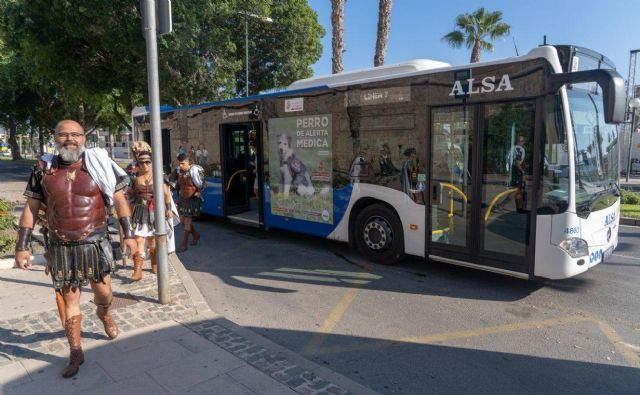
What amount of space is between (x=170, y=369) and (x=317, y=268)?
3.62m

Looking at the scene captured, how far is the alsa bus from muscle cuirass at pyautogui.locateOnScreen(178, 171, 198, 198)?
4.97 feet

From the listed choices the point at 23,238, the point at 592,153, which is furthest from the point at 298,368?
the point at 592,153

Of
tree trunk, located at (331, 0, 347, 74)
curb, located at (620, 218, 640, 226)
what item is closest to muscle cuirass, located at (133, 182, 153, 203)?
tree trunk, located at (331, 0, 347, 74)

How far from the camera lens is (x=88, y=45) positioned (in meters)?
18.7

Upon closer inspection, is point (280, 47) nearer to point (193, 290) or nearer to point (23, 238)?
point (193, 290)

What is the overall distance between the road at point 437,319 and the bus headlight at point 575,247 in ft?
2.06

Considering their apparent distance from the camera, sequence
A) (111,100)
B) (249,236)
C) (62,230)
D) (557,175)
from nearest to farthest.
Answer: (62,230) < (557,175) < (249,236) < (111,100)

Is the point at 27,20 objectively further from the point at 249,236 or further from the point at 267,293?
the point at 267,293

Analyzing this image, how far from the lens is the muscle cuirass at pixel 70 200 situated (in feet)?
Answer: 11.5

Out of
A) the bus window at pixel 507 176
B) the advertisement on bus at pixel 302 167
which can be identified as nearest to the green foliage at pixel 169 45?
the advertisement on bus at pixel 302 167

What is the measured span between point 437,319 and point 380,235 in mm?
2215

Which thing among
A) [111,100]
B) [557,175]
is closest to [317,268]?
[557,175]

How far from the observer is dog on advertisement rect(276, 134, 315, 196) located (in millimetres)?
8047

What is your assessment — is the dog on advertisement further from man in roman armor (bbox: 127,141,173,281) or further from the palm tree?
the palm tree
